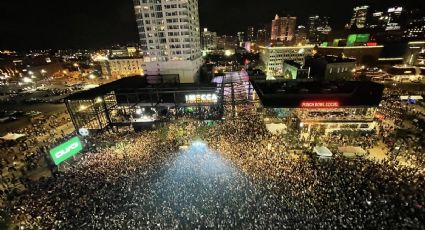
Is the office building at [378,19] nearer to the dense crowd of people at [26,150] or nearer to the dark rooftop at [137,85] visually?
the dark rooftop at [137,85]

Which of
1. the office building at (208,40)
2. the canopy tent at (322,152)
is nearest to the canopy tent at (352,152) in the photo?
the canopy tent at (322,152)

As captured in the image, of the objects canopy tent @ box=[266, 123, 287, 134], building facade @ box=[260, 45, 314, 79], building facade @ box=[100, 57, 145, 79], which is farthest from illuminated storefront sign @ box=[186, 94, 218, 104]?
building facade @ box=[100, 57, 145, 79]

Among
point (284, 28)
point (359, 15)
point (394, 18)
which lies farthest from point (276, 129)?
point (359, 15)

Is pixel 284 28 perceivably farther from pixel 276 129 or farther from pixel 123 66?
pixel 276 129

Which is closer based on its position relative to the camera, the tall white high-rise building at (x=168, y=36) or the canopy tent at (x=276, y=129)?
the canopy tent at (x=276, y=129)

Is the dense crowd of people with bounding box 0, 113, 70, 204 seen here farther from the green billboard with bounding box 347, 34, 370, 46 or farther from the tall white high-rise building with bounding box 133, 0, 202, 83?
the green billboard with bounding box 347, 34, 370, 46

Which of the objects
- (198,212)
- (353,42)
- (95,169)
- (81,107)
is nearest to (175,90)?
(81,107)
